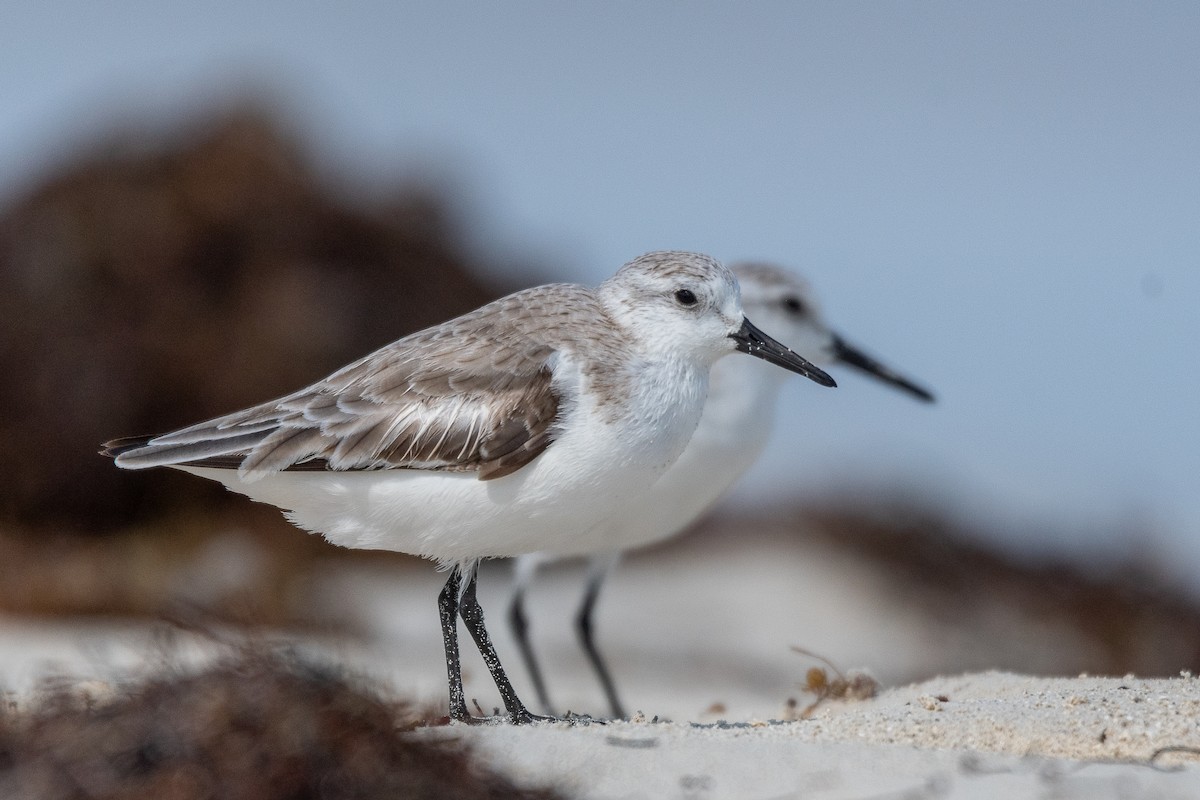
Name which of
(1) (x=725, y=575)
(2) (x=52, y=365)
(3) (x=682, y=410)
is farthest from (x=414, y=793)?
(2) (x=52, y=365)

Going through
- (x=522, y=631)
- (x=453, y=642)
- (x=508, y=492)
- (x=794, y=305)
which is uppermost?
(x=794, y=305)

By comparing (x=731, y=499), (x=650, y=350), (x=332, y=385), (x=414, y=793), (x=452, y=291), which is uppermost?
(x=650, y=350)

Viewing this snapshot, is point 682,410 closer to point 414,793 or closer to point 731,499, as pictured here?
point 414,793

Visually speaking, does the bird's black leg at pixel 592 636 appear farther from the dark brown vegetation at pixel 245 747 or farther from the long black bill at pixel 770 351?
the dark brown vegetation at pixel 245 747

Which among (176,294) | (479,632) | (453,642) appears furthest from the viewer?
(176,294)

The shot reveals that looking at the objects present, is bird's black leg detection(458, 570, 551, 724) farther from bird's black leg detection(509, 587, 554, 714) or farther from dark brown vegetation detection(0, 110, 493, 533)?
dark brown vegetation detection(0, 110, 493, 533)

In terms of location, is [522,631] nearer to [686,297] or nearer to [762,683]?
[762,683]

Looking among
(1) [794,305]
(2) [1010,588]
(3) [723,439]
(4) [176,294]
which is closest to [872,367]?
(1) [794,305]
